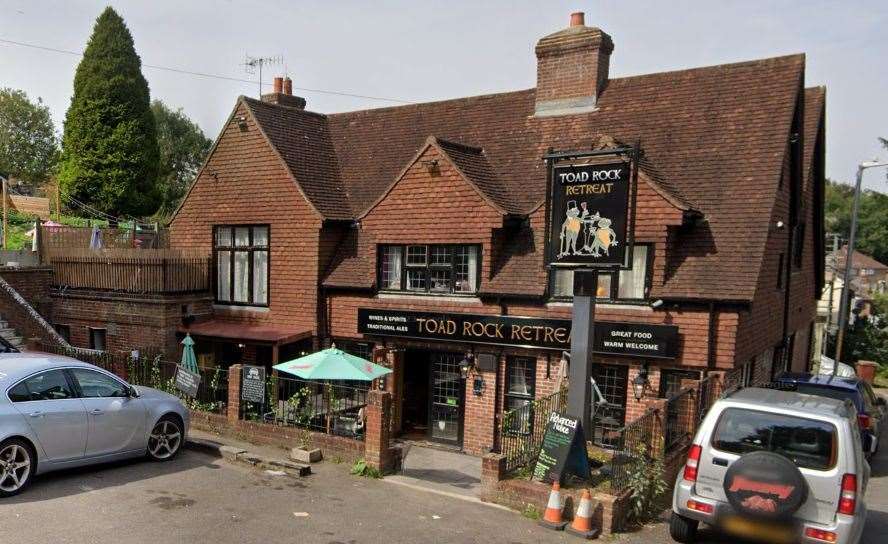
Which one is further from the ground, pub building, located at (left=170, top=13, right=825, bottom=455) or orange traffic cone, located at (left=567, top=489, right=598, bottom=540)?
pub building, located at (left=170, top=13, right=825, bottom=455)

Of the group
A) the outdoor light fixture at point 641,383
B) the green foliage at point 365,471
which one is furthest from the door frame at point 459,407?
the green foliage at point 365,471

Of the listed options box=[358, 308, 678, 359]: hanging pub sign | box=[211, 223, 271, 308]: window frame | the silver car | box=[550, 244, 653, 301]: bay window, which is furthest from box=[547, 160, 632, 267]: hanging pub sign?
box=[211, 223, 271, 308]: window frame

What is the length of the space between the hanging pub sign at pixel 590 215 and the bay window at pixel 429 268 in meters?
4.28

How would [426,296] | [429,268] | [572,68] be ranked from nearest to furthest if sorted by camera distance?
[426,296] → [429,268] → [572,68]

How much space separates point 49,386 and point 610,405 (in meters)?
9.38

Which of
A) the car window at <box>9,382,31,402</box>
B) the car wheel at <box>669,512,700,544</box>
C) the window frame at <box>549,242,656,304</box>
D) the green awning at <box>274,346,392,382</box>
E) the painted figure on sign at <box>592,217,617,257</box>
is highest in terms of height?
the painted figure on sign at <box>592,217,617,257</box>

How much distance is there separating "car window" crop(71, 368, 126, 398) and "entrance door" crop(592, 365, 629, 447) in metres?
8.37

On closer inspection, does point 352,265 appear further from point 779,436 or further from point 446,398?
point 779,436

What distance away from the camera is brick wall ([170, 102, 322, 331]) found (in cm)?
1556

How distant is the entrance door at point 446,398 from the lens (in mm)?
14344

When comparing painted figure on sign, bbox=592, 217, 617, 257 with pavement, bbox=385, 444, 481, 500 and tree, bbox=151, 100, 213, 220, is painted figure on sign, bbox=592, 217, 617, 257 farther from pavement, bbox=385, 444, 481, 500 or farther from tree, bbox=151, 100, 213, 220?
tree, bbox=151, 100, 213, 220

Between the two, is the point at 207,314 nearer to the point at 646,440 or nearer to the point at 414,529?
the point at 414,529

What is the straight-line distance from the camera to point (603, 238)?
9.38m

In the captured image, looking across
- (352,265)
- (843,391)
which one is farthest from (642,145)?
(352,265)
